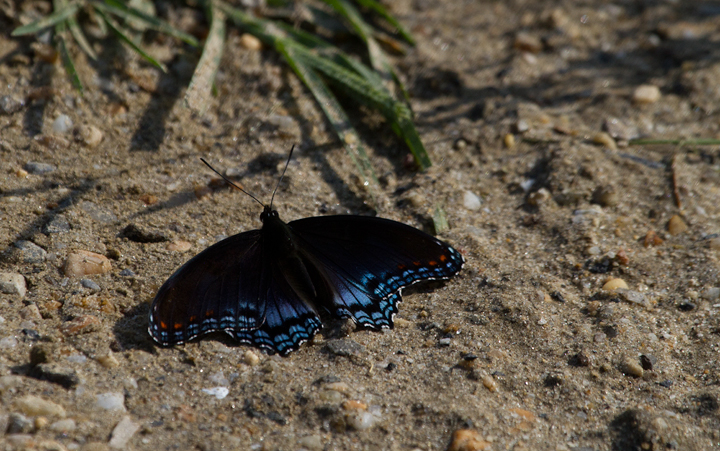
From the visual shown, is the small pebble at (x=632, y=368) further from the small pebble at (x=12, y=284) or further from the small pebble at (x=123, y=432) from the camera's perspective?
the small pebble at (x=12, y=284)

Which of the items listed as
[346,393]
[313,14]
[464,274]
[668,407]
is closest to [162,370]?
[346,393]

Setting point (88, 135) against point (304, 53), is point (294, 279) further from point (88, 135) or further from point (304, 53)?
point (304, 53)

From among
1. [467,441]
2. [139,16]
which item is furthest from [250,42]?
[467,441]

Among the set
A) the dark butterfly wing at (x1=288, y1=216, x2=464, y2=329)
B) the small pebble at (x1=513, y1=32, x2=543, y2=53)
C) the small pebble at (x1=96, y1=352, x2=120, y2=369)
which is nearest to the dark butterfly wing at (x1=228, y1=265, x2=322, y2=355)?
the dark butterfly wing at (x1=288, y1=216, x2=464, y2=329)

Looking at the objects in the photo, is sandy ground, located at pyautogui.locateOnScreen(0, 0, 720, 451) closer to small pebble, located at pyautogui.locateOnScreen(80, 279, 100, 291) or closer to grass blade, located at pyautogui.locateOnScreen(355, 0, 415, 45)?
small pebble, located at pyautogui.locateOnScreen(80, 279, 100, 291)

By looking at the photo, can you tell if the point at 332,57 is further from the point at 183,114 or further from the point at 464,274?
the point at 464,274

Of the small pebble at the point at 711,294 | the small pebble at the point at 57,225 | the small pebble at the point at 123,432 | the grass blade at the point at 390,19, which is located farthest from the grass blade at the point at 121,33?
the small pebble at the point at 711,294
